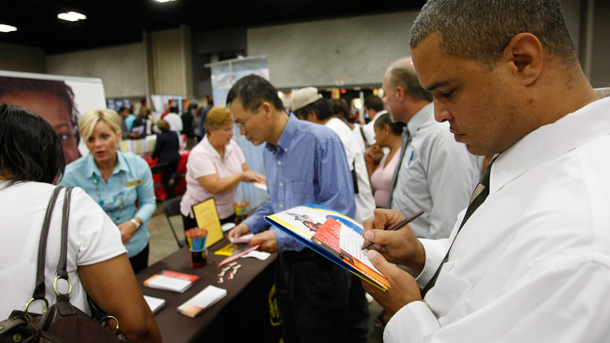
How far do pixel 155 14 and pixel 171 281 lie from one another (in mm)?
10757

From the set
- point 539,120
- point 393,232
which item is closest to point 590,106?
point 539,120

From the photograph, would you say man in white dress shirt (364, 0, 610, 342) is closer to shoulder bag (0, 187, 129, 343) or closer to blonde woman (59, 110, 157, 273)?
shoulder bag (0, 187, 129, 343)

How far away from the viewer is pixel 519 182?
0.67 m

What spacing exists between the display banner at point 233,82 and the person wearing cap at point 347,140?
128cm

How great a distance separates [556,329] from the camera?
18.7 inches

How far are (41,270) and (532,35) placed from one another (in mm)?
1282

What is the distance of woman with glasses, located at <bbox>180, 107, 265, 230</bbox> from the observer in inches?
114

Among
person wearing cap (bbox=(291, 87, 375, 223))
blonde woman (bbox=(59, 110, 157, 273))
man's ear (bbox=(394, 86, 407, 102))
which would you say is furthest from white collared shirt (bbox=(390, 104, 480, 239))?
blonde woman (bbox=(59, 110, 157, 273))

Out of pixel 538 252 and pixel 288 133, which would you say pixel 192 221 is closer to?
pixel 288 133

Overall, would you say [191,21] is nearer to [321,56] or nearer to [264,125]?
[321,56]

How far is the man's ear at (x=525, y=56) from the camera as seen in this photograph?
0.63m

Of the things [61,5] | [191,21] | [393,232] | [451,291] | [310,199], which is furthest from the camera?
[191,21]

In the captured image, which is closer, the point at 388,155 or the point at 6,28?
the point at 388,155

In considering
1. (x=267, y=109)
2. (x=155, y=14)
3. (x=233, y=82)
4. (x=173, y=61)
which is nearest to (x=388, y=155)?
(x=267, y=109)
